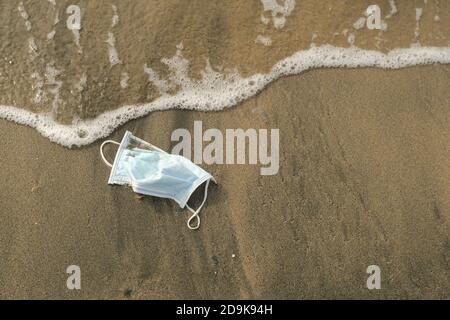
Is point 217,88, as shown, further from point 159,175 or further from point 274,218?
point 274,218

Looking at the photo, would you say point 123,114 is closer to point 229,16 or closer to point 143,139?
point 143,139

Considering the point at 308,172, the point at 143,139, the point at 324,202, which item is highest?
the point at 143,139

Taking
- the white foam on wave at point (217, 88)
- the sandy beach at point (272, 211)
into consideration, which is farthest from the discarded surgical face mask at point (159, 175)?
the white foam on wave at point (217, 88)

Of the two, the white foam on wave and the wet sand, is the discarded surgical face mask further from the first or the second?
the white foam on wave

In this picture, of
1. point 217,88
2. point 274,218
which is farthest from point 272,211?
point 217,88

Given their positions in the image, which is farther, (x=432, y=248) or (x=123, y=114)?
(x=123, y=114)
